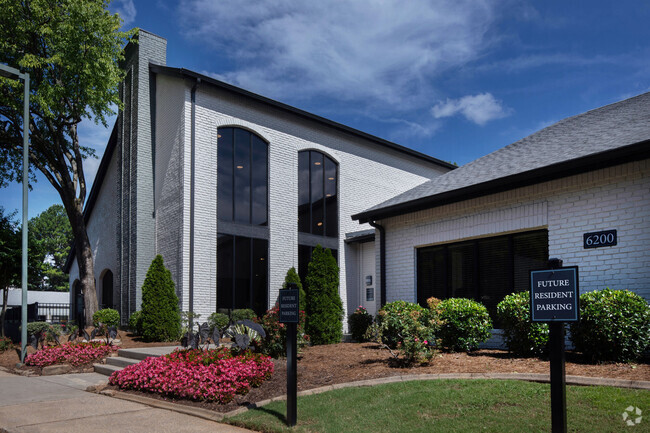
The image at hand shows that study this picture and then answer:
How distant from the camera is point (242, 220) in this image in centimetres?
1905

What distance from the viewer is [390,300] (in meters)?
14.4

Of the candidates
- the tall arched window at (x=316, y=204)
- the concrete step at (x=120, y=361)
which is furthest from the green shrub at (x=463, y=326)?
the tall arched window at (x=316, y=204)

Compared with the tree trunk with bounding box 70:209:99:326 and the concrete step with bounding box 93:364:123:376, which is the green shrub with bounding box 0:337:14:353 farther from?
the concrete step with bounding box 93:364:123:376

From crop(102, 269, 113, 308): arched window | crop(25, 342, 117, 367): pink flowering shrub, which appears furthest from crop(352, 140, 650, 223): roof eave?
crop(102, 269, 113, 308): arched window

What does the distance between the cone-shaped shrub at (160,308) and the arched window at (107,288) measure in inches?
262

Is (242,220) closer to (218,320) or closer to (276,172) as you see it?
(276,172)

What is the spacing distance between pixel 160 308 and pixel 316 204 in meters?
7.98

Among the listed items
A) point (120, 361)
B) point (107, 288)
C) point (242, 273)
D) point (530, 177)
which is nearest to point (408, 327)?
point (530, 177)

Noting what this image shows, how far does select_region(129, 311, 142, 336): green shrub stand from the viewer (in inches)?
672

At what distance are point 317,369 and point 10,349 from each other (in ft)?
41.1

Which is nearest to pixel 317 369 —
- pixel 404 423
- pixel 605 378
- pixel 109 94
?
pixel 404 423

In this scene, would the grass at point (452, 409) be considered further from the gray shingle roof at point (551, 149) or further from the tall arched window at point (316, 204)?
the tall arched window at point (316, 204)

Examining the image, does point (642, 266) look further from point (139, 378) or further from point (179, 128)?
point (179, 128)

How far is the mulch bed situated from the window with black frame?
1.64 m
